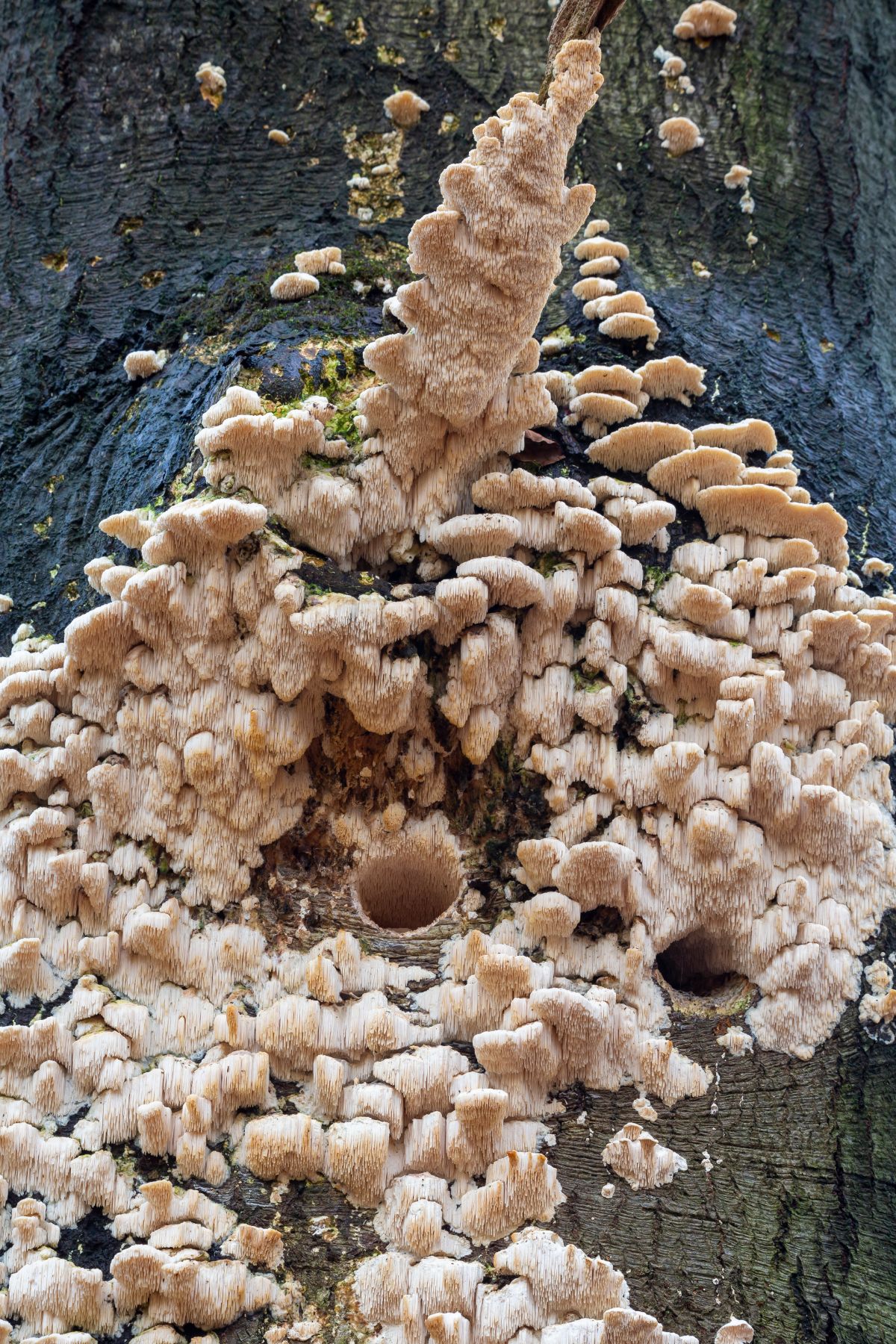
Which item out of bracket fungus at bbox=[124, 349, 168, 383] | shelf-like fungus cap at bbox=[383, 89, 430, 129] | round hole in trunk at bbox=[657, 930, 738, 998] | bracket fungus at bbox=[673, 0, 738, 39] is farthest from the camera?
bracket fungus at bbox=[673, 0, 738, 39]

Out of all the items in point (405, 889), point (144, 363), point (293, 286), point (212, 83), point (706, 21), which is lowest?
point (405, 889)

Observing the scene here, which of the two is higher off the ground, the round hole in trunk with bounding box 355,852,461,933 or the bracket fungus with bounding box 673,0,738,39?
the bracket fungus with bounding box 673,0,738,39

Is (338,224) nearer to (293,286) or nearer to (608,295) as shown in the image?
(293,286)

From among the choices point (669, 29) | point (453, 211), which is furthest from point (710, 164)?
point (453, 211)

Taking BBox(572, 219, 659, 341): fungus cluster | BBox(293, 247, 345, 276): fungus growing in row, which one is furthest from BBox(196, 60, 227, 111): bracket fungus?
BBox(572, 219, 659, 341): fungus cluster

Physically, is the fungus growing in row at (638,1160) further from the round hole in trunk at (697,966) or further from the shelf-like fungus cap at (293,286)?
the shelf-like fungus cap at (293,286)

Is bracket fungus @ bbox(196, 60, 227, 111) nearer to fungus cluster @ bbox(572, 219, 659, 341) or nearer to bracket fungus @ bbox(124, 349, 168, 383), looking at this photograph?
bracket fungus @ bbox(124, 349, 168, 383)

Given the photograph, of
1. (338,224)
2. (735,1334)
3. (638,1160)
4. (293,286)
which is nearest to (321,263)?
(293,286)

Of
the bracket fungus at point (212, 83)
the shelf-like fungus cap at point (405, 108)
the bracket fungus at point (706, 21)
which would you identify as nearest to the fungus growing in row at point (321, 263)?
the shelf-like fungus cap at point (405, 108)
